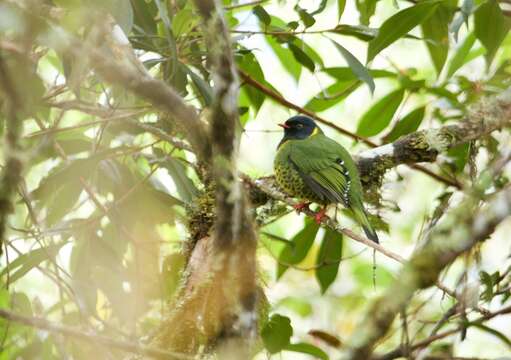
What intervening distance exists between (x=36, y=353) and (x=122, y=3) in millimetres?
1875

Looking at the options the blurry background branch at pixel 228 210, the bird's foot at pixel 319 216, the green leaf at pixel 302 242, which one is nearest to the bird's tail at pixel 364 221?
the bird's foot at pixel 319 216

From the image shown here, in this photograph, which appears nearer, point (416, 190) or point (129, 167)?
point (129, 167)

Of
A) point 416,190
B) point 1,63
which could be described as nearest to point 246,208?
point 1,63

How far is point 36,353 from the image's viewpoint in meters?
3.99

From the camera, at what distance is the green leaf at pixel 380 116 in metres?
5.05

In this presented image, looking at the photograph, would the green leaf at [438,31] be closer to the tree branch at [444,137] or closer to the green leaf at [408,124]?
the green leaf at [408,124]

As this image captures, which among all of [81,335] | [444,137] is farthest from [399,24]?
[81,335]

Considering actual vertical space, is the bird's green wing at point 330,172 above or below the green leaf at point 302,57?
below

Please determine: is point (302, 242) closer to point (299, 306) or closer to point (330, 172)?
point (330, 172)

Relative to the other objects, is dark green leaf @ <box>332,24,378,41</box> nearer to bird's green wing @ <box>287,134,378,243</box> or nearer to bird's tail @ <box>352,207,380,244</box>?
bird's green wing @ <box>287,134,378,243</box>

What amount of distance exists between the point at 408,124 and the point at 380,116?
193 mm

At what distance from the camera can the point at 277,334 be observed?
149 inches

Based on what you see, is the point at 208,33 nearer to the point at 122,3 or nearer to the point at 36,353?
the point at 122,3

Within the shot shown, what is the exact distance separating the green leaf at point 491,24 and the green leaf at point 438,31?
22 cm
